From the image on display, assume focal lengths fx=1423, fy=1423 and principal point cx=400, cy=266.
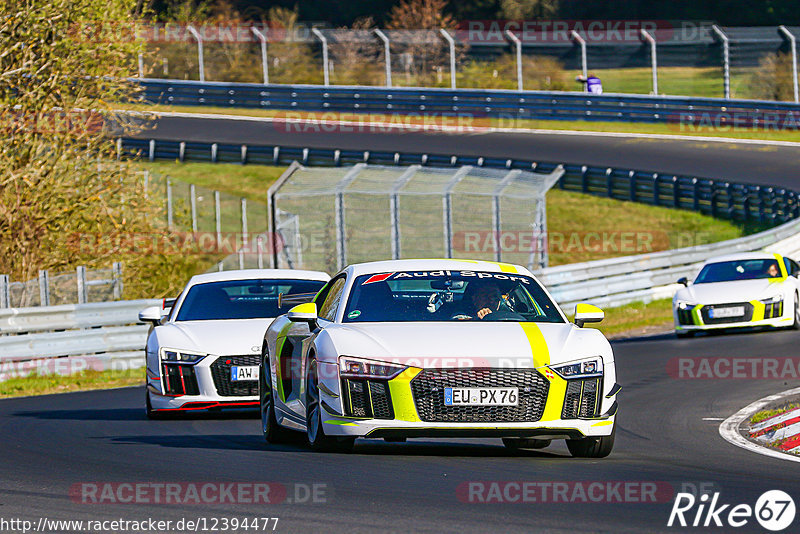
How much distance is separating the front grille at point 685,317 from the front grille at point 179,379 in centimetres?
1014

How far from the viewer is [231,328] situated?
499 inches

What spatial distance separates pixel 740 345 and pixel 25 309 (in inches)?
364

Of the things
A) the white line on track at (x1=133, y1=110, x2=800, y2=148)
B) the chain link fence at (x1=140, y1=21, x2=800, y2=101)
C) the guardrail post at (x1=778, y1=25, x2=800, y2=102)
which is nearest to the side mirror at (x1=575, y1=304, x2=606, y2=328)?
the chain link fence at (x1=140, y1=21, x2=800, y2=101)

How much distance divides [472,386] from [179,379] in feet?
15.0

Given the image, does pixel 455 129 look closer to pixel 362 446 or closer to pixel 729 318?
pixel 729 318

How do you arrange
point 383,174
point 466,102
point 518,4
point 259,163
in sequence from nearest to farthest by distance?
point 383,174 < point 259,163 < point 466,102 < point 518,4

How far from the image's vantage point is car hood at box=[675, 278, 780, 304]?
66.7 ft

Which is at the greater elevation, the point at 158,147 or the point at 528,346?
the point at 528,346

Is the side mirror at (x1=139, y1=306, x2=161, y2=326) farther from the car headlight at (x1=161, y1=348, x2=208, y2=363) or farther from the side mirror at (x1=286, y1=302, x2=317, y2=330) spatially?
the side mirror at (x1=286, y1=302, x2=317, y2=330)

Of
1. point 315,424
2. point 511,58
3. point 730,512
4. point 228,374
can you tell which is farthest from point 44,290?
point 511,58

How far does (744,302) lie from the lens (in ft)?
66.6

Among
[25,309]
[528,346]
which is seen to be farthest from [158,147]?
[528,346]

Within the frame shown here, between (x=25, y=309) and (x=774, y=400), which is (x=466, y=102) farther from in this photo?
(x=774, y=400)

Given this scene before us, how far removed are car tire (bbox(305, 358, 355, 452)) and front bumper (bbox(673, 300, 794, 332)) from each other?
12.2 m
